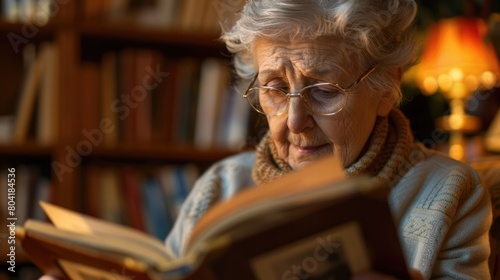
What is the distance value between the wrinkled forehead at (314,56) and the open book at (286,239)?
1.52 ft

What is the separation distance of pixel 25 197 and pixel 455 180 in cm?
150

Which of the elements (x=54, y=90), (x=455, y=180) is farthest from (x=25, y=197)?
(x=455, y=180)

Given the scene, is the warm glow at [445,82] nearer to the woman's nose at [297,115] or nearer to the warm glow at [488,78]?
the warm glow at [488,78]

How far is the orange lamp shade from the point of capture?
8.60 ft

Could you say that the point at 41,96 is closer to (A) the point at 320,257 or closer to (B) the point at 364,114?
(B) the point at 364,114

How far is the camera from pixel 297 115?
1.29 metres

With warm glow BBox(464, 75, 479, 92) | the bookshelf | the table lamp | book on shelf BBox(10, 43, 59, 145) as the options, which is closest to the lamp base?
the table lamp

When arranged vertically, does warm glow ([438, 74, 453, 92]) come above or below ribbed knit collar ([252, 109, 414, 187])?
below

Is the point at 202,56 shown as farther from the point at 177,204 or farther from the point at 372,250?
the point at 372,250

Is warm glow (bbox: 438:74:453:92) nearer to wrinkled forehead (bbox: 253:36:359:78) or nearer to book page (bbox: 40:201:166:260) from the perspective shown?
wrinkled forehead (bbox: 253:36:359:78)

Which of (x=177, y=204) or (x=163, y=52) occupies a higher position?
(x=163, y=52)

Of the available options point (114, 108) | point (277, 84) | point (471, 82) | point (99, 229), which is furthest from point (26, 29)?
point (471, 82)

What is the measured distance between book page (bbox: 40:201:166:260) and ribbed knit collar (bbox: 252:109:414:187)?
0.46m

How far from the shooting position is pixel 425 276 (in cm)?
119
